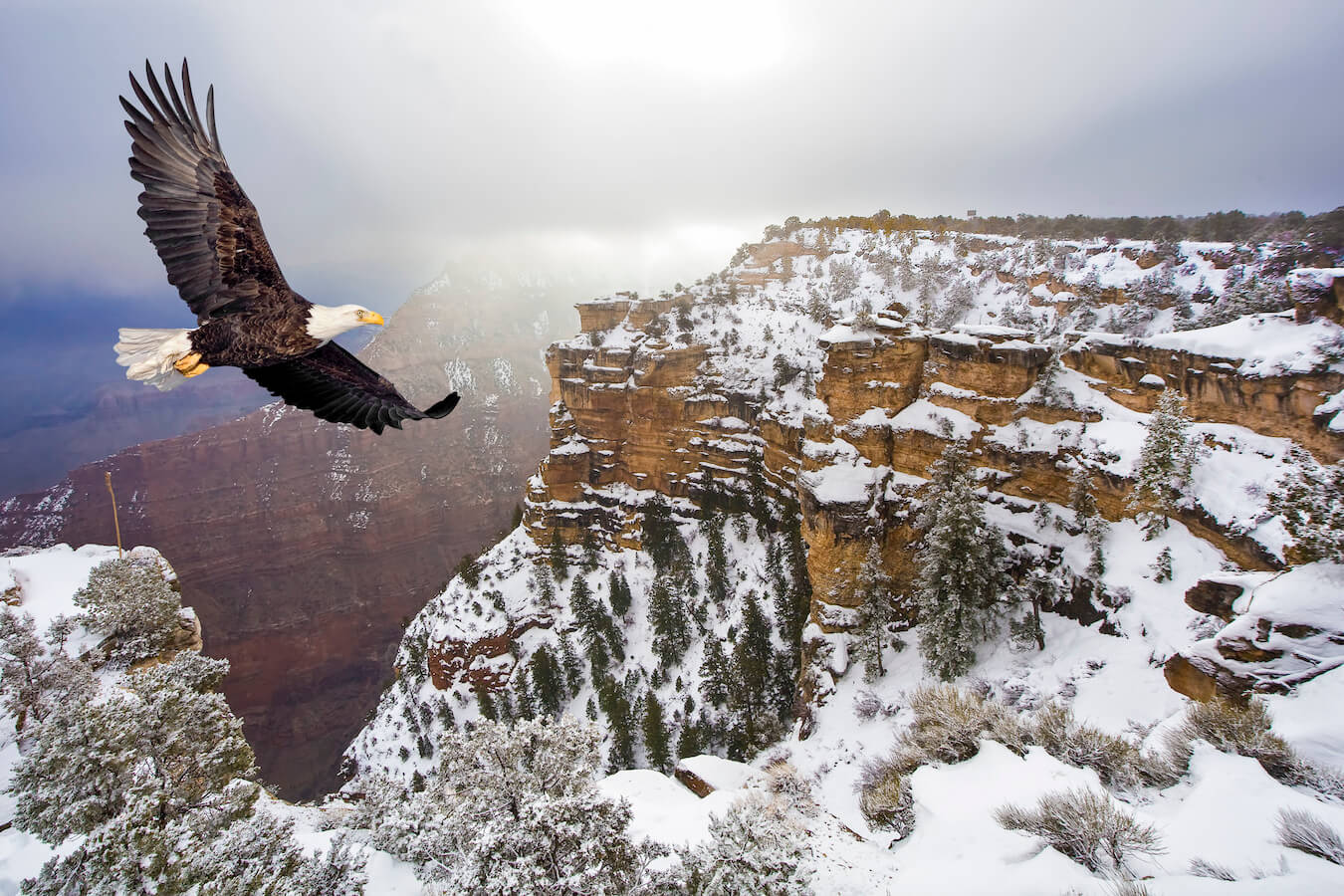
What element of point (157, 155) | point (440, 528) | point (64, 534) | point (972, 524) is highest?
point (157, 155)

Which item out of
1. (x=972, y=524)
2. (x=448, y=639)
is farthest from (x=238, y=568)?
(x=972, y=524)

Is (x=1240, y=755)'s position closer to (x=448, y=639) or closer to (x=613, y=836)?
(x=613, y=836)

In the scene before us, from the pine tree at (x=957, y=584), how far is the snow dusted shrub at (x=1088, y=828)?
1377cm

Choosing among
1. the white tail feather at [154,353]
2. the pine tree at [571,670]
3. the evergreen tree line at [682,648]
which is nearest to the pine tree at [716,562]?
the evergreen tree line at [682,648]

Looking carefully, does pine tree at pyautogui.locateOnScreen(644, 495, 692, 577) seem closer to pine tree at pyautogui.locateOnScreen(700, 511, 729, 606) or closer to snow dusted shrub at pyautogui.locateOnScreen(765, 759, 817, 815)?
pine tree at pyautogui.locateOnScreen(700, 511, 729, 606)

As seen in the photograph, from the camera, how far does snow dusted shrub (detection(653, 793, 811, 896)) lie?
793 cm

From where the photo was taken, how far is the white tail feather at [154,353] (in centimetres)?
460

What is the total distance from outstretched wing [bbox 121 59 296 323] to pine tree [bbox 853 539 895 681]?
26.2m

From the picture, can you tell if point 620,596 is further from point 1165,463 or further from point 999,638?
point 1165,463

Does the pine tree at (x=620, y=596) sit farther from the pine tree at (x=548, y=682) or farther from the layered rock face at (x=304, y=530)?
the layered rock face at (x=304, y=530)

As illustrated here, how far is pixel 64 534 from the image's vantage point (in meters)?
73.1

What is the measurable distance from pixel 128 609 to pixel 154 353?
2312cm

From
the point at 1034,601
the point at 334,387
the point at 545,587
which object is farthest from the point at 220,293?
the point at 545,587

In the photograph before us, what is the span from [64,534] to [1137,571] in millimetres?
118676
